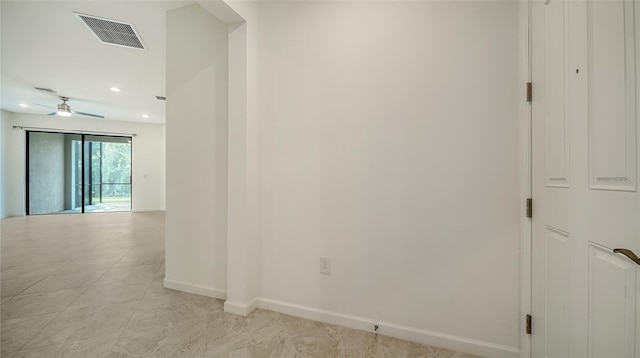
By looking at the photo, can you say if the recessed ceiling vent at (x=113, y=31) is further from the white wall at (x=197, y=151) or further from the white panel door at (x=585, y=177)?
the white panel door at (x=585, y=177)

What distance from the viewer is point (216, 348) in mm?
1527

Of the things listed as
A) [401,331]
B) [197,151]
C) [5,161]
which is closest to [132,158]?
[5,161]

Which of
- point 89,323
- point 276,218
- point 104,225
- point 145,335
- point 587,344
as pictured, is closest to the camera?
point 587,344

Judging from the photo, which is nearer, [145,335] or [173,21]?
[145,335]

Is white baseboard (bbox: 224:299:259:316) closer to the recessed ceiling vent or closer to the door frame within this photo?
the door frame

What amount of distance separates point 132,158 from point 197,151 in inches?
276

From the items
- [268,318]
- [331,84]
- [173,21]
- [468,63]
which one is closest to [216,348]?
[268,318]

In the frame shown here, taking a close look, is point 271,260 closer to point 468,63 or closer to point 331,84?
point 331,84

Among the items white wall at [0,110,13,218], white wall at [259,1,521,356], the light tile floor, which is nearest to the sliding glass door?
white wall at [0,110,13,218]

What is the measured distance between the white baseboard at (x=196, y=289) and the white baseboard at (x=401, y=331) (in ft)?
1.42

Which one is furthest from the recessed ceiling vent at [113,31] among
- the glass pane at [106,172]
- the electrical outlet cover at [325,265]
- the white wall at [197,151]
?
the glass pane at [106,172]

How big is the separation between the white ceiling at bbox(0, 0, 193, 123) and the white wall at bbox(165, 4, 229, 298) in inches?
Result: 14.5

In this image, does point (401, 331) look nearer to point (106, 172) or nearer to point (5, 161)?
point (106, 172)

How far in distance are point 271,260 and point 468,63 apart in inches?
79.7
